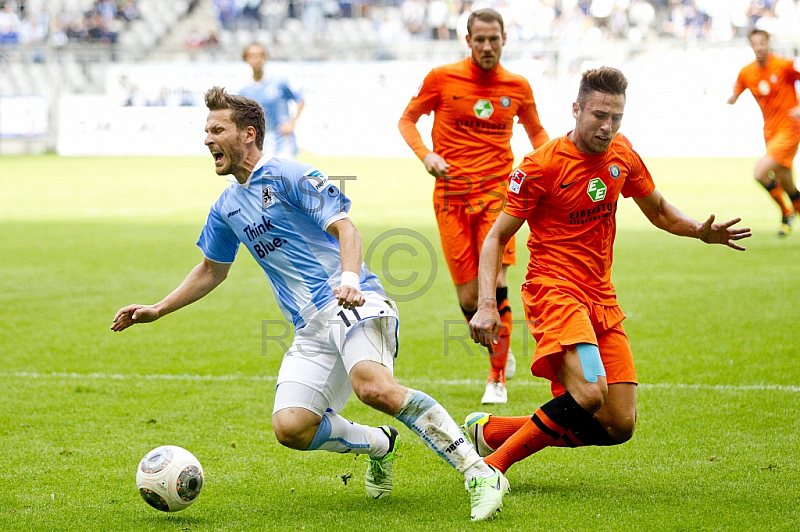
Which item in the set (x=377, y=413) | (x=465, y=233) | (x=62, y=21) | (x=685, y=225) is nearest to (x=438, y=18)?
(x=62, y=21)

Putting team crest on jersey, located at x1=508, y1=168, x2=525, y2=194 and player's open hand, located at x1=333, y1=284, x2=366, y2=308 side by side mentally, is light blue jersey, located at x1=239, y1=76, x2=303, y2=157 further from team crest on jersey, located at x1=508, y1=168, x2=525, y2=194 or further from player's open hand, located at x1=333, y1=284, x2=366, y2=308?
player's open hand, located at x1=333, y1=284, x2=366, y2=308

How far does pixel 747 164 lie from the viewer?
81.3ft

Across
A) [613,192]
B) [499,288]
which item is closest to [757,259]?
[499,288]

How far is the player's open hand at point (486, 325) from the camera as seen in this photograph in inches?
175

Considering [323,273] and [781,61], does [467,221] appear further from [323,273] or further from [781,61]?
[781,61]

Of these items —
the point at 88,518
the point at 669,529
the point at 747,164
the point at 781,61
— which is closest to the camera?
the point at 669,529

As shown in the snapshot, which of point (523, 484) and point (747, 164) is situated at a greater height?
point (523, 484)

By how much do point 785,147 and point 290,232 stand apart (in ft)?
33.5

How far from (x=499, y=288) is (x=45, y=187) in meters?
17.0

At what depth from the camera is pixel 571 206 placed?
479cm

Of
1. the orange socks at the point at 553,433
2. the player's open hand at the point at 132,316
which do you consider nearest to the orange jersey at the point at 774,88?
the orange socks at the point at 553,433

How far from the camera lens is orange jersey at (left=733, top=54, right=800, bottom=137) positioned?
1345 centimetres

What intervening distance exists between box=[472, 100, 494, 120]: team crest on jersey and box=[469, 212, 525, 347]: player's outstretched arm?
2.65 meters

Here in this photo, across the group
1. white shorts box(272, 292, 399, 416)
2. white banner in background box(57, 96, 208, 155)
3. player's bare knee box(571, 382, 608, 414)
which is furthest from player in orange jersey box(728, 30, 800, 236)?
white banner in background box(57, 96, 208, 155)
